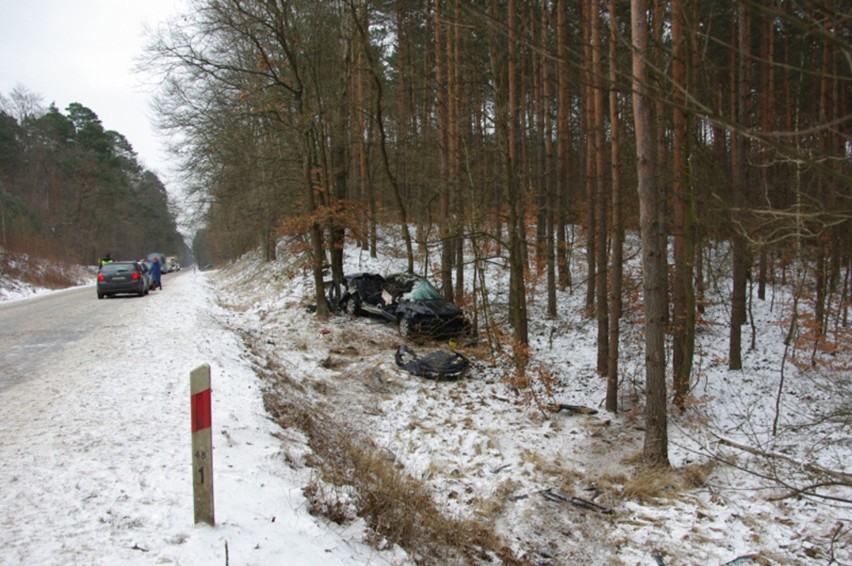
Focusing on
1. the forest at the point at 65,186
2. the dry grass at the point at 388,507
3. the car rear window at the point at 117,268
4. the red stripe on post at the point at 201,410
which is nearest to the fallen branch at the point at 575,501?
the dry grass at the point at 388,507

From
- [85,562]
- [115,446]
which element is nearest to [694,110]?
[85,562]

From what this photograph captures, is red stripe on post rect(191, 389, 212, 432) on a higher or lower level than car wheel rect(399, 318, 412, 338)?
higher

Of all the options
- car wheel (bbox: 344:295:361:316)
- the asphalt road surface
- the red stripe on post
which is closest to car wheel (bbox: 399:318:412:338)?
car wheel (bbox: 344:295:361:316)

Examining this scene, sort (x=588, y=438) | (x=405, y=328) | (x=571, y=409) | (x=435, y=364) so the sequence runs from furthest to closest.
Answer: (x=405, y=328) < (x=435, y=364) < (x=571, y=409) < (x=588, y=438)

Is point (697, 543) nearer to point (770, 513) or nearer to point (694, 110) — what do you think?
point (770, 513)

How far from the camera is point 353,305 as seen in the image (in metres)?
16.1

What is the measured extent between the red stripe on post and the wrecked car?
394 inches

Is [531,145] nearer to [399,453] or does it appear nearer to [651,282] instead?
[651,282]

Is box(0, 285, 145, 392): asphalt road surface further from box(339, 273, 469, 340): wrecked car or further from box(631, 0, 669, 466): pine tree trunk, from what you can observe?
box(631, 0, 669, 466): pine tree trunk

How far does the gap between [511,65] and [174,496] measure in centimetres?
1109

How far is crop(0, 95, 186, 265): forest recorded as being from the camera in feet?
134

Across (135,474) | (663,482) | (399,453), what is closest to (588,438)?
(663,482)

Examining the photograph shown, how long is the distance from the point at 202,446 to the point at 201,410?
25 cm

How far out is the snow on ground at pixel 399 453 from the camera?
12.0 feet
